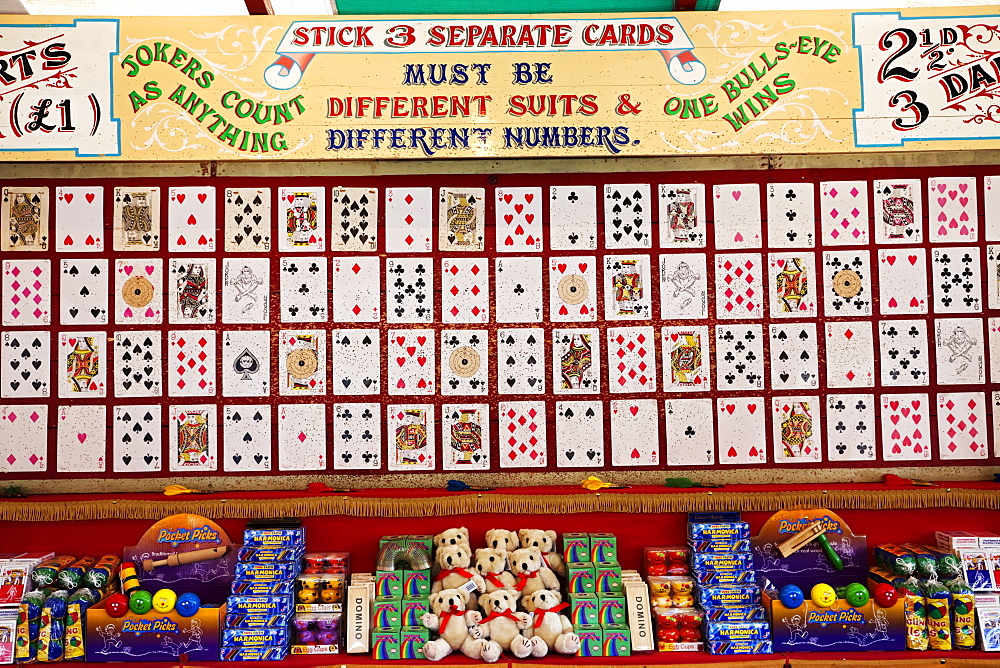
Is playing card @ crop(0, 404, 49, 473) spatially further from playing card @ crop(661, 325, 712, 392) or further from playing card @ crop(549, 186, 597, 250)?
playing card @ crop(661, 325, 712, 392)

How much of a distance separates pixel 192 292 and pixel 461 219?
1849mm

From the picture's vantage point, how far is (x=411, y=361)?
5.00 metres

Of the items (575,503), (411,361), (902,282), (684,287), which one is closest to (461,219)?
(411,361)

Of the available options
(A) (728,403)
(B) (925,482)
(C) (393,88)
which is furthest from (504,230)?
(B) (925,482)

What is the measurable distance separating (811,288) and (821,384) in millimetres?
644

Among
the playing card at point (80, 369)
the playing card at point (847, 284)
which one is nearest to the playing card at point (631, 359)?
the playing card at point (847, 284)

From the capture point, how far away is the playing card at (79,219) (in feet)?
16.3

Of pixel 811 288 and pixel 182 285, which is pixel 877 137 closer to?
pixel 811 288

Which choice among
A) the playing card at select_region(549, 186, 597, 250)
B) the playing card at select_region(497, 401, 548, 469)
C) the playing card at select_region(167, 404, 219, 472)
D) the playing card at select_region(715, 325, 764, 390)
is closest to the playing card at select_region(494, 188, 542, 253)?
the playing card at select_region(549, 186, 597, 250)

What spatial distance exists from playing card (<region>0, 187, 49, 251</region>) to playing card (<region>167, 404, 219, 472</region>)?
1438 mm

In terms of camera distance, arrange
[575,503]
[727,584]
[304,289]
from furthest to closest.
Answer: [304,289], [575,503], [727,584]

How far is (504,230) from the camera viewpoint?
16.5 feet

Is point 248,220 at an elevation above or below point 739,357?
above

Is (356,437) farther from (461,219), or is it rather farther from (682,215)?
(682,215)
